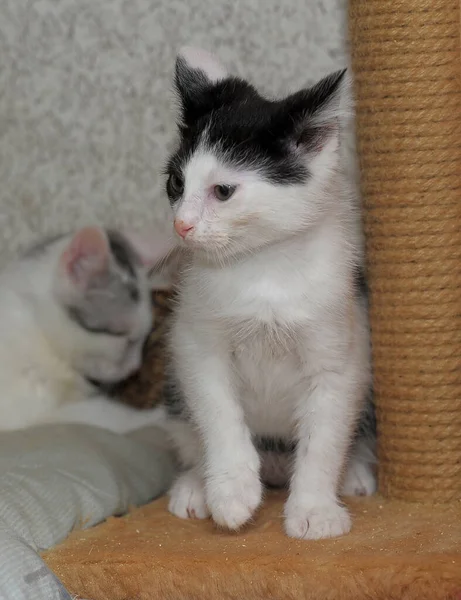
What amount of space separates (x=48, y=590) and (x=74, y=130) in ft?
6.03

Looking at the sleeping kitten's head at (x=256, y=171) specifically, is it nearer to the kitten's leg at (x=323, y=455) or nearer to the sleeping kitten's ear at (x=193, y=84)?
the sleeping kitten's ear at (x=193, y=84)

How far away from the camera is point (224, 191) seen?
5.03 feet

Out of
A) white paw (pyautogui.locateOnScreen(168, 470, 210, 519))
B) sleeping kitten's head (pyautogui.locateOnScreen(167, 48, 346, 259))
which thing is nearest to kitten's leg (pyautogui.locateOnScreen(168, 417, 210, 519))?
white paw (pyautogui.locateOnScreen(168, 470, 210, 519))

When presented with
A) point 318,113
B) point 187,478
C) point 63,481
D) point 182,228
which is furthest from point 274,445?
point 318,113

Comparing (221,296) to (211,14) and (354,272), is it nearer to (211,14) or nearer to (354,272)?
(354,272)

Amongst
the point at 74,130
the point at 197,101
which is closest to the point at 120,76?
the point at 74,130

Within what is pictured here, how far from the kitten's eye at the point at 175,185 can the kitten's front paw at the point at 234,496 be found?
1.64 feet

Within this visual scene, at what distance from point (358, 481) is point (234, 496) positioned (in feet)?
1.42

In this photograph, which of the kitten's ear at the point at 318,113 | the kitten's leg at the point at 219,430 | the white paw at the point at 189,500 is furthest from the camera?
the white paw at the point at 189,500

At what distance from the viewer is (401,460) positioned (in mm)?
1873

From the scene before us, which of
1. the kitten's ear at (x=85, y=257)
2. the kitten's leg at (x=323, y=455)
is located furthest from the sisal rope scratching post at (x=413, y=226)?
the kitten's ear at (x=85, y=257)

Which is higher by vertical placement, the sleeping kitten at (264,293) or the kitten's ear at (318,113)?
the kitten's ear at (318,113)

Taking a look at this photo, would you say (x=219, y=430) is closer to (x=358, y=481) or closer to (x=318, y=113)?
(x=358, y=481)

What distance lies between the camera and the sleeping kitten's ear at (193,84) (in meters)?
1.70
